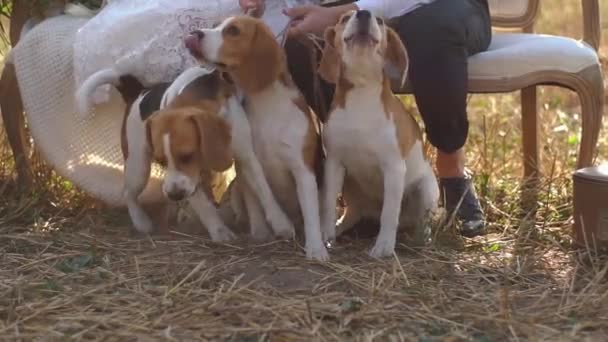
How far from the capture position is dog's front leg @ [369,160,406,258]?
3.24 metres

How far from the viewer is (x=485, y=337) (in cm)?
259

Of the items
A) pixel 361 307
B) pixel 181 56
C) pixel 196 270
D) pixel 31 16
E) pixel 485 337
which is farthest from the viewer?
pixel 31 16

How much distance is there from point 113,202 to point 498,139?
206cm

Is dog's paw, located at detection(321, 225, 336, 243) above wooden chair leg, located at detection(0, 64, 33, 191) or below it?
below

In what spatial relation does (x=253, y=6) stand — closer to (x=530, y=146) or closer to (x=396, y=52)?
(x=396, y=52)

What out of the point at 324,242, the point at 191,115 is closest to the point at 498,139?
the point at 324,242

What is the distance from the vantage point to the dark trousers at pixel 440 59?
3471 millimetres

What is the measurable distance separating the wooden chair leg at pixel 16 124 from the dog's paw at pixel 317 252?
1.32m

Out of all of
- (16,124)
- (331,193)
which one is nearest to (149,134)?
(331,193)

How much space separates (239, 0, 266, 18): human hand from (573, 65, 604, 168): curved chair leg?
43.7 inches

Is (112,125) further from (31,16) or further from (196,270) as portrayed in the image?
(196,270)

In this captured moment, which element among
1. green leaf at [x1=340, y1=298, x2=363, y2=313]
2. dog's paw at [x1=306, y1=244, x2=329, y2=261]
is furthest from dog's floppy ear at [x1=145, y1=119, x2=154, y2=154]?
green leaf at [x1=340, y1=298, x2=363, y2=313]

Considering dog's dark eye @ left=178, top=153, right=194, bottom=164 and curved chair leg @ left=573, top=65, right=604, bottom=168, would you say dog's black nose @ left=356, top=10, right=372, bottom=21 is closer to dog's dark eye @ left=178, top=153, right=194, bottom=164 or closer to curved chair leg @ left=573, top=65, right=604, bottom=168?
dog's dark eye @ left=178, top=153, right=194, bottom=164

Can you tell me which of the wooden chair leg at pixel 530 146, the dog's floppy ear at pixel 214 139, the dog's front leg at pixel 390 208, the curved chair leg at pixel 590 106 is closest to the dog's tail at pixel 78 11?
the dog's floppy ear at pixel 214 139
